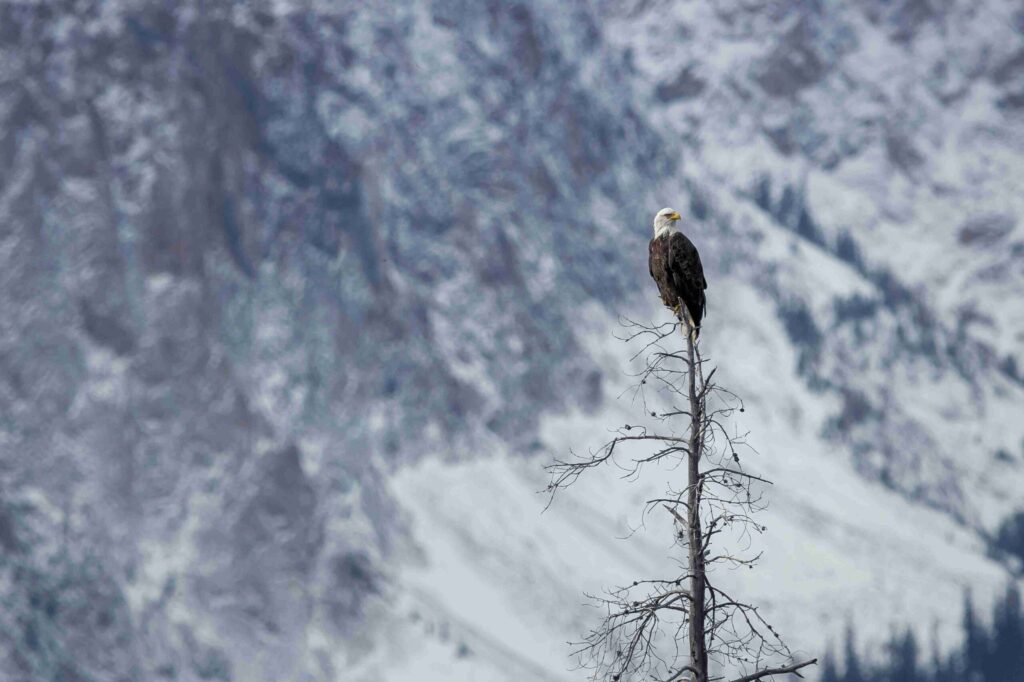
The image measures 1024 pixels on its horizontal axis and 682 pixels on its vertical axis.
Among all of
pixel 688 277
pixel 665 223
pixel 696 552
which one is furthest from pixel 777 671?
pixel 665 223

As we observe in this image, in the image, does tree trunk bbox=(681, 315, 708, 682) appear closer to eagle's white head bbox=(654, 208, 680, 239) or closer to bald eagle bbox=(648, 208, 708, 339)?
bald eagle bbox=(648, 208, 708, 339)

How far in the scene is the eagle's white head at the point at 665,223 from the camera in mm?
27109

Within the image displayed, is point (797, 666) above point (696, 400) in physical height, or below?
below

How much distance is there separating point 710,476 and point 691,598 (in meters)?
1.53

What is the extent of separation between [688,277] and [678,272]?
5.6 inches

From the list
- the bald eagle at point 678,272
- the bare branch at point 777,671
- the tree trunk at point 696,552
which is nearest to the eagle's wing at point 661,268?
the bald eagle at point 678,272

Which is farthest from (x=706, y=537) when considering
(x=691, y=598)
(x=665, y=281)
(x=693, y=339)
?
(x=665, y=281)

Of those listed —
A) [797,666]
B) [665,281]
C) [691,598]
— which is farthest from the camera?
[665,281]

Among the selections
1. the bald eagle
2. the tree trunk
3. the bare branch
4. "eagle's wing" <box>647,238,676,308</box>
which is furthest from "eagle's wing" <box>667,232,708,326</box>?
the bare branch

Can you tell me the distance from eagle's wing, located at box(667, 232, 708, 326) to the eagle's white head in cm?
75

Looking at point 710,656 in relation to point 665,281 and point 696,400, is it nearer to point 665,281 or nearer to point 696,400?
point 696,400

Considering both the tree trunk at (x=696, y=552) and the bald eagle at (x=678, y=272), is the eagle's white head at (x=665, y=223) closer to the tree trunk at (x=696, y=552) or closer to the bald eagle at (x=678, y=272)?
the bald eagle at (x=678, y=272)

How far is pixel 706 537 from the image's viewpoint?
22109mm

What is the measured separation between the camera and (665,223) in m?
27.7
